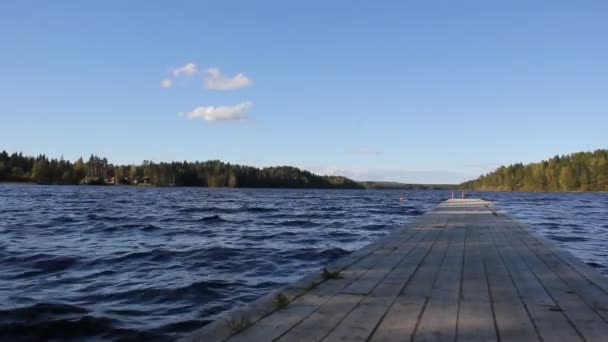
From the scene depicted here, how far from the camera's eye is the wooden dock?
372 cm

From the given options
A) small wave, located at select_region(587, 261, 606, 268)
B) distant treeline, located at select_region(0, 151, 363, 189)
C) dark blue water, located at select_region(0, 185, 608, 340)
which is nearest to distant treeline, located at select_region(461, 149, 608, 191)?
distant treeline, located at select_region(0, 151, 363, 189)

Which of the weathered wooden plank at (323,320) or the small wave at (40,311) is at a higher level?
the weathered wooden plank at (323,320)

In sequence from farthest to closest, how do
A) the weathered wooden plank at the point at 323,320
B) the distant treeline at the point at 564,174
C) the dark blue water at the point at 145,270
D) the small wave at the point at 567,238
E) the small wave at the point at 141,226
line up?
the distant treeline at the point at 564,174, the small wave at the point at 141,226, the small wave at the point at 567,238, the dark blue water at the point at 145,270, the weathered wooden plank at the point at 323,320

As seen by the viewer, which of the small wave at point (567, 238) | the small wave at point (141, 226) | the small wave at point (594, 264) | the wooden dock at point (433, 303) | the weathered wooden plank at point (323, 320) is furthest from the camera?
the small wave at point (141, 226)

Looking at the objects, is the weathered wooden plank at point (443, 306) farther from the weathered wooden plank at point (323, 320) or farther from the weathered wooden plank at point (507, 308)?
the weathered wooden plank at point (323, 320)

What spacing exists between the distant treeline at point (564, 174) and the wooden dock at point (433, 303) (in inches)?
5530

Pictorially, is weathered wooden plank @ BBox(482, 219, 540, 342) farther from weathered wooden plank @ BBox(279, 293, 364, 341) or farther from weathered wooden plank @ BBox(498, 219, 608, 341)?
weathered wooden plank @ BBox(279, 293, 364, 341)

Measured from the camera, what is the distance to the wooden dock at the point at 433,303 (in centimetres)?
372

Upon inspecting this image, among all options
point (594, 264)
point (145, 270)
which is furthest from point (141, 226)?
point (594, 264)

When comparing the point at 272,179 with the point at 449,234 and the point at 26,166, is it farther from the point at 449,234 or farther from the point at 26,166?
the point at 449,234

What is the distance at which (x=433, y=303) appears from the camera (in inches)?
186

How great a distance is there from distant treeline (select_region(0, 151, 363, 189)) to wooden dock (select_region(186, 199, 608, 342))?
14658 cm

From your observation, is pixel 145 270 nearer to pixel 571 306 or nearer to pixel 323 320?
pixel 323 320

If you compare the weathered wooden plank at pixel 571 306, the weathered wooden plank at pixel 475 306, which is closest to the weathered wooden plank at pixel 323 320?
the weathered wooden plank at pixel 475 306
